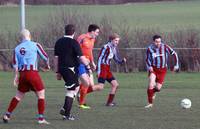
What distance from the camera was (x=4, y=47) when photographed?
3334cm

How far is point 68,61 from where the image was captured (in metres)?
14.3

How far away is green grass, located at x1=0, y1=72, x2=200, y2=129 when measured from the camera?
13477 mm

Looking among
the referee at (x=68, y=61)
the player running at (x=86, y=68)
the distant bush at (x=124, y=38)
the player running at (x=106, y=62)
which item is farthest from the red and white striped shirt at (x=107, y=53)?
the distant bush at (x=124, y=38)

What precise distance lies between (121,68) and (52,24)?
4.79 m

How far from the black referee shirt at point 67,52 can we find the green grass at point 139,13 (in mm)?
25750

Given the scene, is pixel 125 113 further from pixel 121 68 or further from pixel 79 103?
pixel 121 68

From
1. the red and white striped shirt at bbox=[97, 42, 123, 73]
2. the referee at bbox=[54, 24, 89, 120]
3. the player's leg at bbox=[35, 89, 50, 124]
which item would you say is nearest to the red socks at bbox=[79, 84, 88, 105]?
the red and white striped shirt at bbox=[97, 42, 123, 73]

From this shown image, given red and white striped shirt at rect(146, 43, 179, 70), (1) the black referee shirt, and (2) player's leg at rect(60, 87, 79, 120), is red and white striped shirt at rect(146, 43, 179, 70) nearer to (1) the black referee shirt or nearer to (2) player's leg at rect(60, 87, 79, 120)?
(1) the black referee shirt

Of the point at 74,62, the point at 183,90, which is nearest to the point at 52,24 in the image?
the point at 183,90

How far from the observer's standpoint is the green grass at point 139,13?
42.3 metres

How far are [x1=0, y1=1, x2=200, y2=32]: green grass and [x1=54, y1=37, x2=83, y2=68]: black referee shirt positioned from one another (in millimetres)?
25750

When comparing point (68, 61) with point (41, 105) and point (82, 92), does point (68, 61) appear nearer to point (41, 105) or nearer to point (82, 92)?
point (41, 105)

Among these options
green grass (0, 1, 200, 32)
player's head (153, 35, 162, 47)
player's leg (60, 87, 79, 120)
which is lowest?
green grass (0, 1, 200, 32)

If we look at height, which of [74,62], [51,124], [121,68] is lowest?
[121,68]
